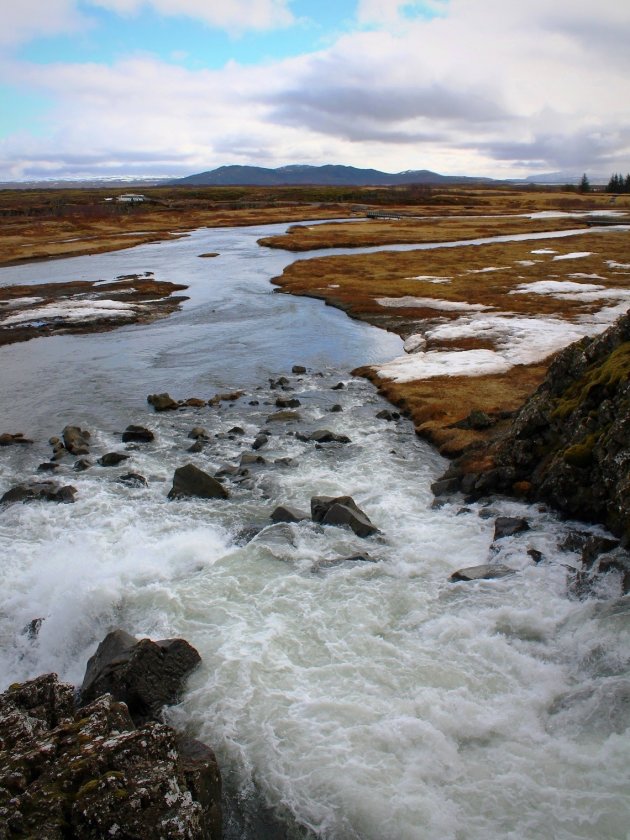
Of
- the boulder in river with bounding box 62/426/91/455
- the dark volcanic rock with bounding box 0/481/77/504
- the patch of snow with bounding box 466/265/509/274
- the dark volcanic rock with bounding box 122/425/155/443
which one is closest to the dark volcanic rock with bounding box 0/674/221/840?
the dark volcanic rock with bounding box 0/481/77/504

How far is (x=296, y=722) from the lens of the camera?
13.3m

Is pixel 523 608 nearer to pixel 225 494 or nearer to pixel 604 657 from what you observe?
pixel 604 657

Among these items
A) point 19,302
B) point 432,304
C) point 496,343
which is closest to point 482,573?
point 496,343

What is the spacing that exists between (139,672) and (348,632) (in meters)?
5.36

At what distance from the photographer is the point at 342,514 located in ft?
70.8

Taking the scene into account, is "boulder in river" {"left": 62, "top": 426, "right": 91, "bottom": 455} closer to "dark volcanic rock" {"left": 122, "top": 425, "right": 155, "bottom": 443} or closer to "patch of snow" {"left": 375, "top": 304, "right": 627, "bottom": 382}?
Answer: "dark volcanic rock" {"left": 122, "top": 425, "right": 155, "bottom": 443}

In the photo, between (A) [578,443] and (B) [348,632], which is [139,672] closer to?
(B) [348,632]

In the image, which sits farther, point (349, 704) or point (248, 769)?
point (349, 704)

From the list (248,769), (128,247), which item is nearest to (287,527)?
(248,769)

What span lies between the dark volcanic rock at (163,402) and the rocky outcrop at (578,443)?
17191mm

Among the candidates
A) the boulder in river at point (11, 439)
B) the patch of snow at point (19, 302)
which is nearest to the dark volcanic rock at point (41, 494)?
the boulder in river at point (11, 439)

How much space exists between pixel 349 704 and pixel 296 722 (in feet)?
4.09

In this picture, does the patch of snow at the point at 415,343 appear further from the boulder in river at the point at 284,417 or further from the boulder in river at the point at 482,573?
the boulder in river at the point at 482,573

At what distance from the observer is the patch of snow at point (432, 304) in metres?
57.9
